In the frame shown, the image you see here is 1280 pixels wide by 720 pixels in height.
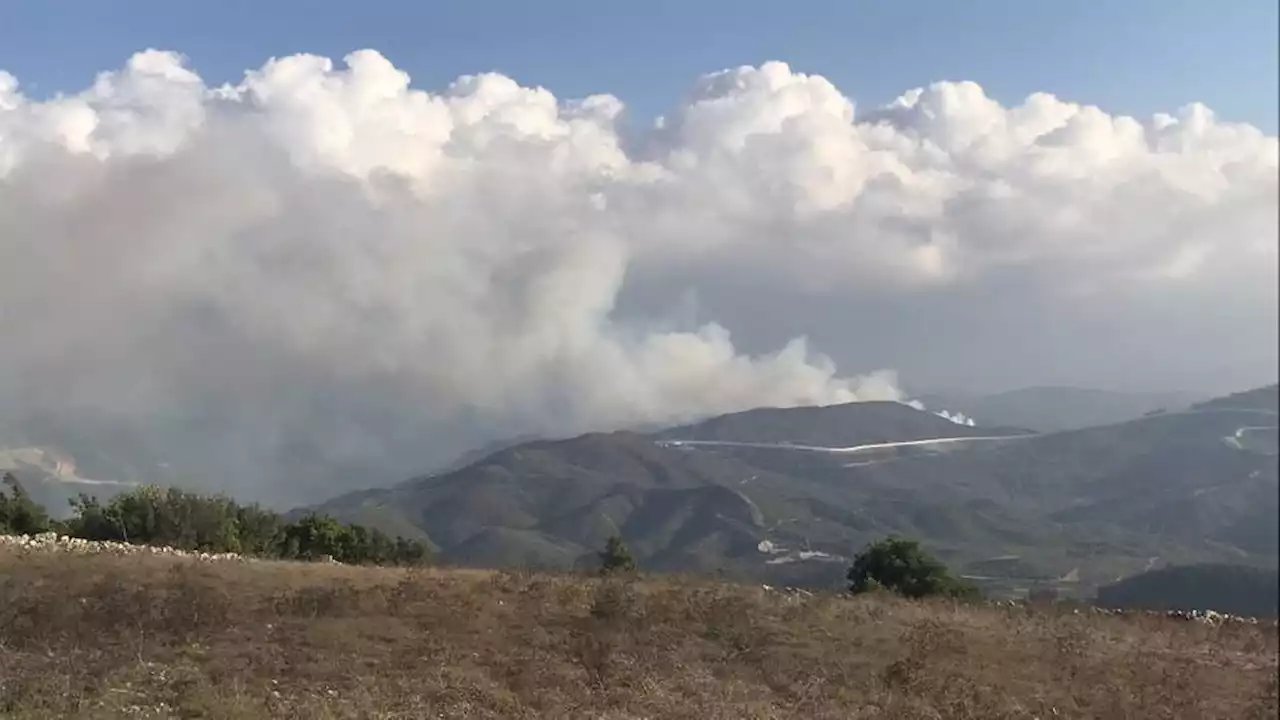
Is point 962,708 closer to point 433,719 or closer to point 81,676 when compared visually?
point 433,719

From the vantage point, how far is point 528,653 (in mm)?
18000

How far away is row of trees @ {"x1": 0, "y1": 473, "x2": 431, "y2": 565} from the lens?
108 feet

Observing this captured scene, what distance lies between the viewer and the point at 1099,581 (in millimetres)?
112688

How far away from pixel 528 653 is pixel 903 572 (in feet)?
84.2

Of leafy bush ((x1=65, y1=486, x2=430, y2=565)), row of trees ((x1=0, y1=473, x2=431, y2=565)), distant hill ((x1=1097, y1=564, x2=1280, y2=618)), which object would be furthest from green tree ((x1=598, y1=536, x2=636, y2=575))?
distant hill ((x1=1097, y1=564, x2=1280, y2=618))

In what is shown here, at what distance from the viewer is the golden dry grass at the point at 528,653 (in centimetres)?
1458

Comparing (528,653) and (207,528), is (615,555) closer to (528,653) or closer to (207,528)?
(207,528)

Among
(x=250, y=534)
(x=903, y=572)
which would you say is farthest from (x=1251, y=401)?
(x=250, y=534)

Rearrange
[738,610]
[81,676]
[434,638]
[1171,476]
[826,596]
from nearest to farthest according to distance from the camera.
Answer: [81,676] < [434,638] < [738,610] < [826,596] < [1171,476]

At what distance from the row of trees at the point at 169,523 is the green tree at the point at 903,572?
17.6 metres

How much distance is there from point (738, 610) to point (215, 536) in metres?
20.3

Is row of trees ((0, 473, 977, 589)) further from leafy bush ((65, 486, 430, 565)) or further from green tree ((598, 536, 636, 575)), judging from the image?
green tree ((598, 536, 636, 575))

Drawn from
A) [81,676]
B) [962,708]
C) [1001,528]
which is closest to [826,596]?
[962,708]

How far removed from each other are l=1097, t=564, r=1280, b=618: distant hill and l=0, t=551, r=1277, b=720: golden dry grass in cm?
2636
